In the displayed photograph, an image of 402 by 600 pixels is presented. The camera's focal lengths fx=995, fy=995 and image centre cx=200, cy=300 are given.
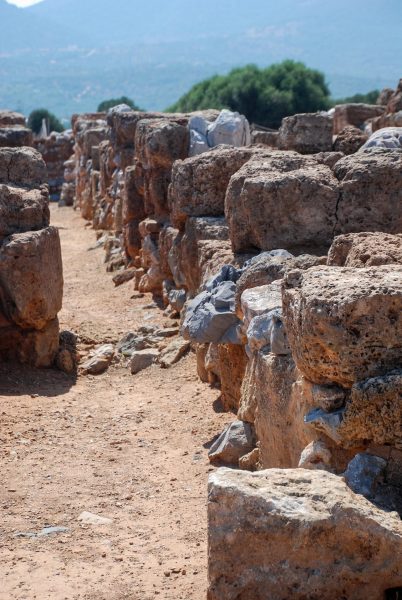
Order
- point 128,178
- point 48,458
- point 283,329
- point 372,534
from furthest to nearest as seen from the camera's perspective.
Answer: point 128,178
point 48,458
point 283,329
point 372,534

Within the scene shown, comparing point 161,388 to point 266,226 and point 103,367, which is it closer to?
point 103,367

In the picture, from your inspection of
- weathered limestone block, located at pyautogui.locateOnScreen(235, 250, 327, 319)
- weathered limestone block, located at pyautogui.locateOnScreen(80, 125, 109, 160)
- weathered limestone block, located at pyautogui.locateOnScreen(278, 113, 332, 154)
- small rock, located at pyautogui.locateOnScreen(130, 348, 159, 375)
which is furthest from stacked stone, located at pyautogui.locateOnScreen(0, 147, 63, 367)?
weathered limestone block, located at pyautogui.locateOnScreen(80, 125, 109, 160)

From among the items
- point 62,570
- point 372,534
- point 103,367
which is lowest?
point 103,367

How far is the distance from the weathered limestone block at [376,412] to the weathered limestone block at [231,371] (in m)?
2.97

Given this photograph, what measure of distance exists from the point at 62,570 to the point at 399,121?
13.4 meters

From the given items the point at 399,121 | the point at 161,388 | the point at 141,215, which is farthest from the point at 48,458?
the point at 399,121

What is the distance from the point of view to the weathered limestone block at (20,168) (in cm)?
960

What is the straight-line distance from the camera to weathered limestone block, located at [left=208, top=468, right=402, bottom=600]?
372 centimetres

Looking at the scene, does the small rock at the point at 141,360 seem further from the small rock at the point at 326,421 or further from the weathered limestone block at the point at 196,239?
the small rock at the point at 326,421

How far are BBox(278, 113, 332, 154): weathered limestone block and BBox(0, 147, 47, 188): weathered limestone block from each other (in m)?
3.13

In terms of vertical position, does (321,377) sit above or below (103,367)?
above

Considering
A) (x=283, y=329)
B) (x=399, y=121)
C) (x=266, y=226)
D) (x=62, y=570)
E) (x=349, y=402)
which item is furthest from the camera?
(x=399, y=121)

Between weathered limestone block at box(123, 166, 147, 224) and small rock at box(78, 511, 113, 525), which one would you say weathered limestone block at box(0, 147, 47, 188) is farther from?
small rock at box(78, 511, 113, 525)

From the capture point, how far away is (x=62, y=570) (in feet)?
16.0
